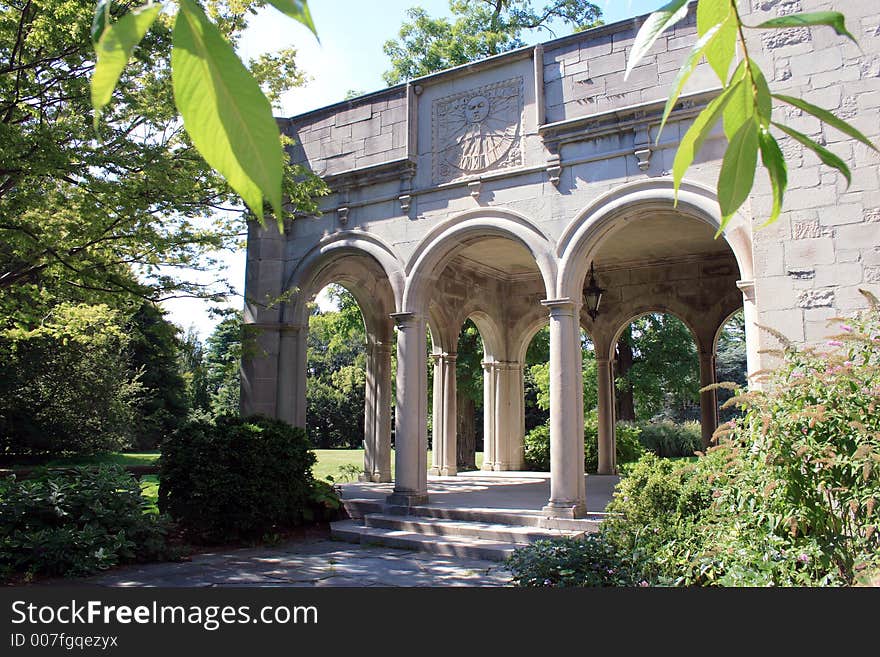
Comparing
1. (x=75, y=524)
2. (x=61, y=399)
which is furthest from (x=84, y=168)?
(x=61, y=399)

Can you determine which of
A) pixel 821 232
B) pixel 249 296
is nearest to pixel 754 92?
pixel 821 232

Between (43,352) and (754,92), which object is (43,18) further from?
(43,352)

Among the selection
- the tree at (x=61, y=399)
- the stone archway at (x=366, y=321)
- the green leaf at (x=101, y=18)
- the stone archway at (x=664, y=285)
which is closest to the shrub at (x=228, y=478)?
the stone archway at (x=366, y=321)

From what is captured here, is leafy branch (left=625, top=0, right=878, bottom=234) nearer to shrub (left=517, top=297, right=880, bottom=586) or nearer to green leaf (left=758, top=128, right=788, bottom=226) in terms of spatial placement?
green leaf (left=758, top=128, right=788, bottom=226)

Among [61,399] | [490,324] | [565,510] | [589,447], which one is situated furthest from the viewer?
[61,399]

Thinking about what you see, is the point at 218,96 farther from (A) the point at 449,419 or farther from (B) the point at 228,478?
(A) the point at 449,419

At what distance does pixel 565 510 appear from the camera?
26.8ft

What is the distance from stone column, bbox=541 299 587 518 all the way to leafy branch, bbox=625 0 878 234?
7672 millimetres

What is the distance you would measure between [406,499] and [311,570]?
8.30 feet

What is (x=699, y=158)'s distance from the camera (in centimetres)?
774

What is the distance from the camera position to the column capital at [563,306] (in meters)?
8.67

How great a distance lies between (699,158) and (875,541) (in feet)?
15.6

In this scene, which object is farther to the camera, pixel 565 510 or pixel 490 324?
pixel 490 324

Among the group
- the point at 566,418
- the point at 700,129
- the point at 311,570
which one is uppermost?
the point at 700,129
